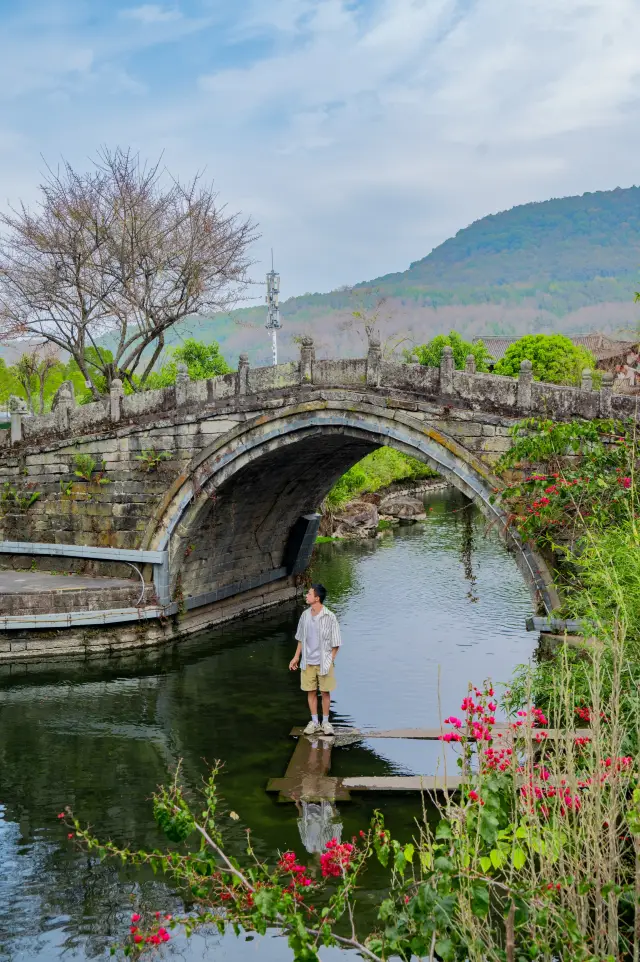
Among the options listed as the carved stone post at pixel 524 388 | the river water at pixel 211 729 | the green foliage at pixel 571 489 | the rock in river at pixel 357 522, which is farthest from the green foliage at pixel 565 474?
the rock in river at pixel 357 522

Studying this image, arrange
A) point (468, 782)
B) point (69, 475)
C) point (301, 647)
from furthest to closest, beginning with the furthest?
point (69, 475), point (301, 647), point (468, 782)

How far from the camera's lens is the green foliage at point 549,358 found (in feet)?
124

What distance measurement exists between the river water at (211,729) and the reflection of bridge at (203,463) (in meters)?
0.77

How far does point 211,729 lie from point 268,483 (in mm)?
5929

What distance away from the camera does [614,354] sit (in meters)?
40.6

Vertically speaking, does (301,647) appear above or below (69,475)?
below

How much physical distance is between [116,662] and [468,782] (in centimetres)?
1060

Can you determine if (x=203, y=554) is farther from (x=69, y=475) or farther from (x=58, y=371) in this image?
(x=58, y=371)

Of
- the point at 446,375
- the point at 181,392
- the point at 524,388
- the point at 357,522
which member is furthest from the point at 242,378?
the point at 357,522

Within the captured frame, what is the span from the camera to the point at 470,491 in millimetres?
12219

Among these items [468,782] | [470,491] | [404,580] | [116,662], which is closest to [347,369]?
[470,491]

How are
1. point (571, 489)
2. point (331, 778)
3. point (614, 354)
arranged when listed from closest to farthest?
point (331, 778) < point (571, 489) < point (614, 354)

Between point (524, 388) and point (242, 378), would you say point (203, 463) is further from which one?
point (524, 388)

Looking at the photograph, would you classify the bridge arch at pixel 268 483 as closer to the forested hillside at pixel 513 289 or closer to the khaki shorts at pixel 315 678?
the khaki shorts at pixel 315 678
